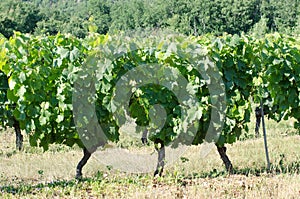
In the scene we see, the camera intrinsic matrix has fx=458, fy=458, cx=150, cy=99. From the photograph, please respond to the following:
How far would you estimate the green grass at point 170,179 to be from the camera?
4801 millimetres

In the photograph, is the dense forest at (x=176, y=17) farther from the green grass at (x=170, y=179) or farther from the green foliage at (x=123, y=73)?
the green foliage at (x=123, y=73)

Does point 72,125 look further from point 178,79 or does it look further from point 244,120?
point 244,120

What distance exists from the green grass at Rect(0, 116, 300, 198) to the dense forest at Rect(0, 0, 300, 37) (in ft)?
135

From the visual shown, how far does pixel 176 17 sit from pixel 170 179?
63.8 meters

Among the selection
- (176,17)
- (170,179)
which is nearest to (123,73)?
(170,179)

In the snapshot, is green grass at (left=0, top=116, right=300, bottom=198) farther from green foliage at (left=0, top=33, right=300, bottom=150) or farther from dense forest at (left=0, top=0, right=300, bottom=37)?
dense forest at (left=0, top=0, right=300, bottom=37)

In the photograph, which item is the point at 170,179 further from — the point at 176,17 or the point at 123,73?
the point at 176,17

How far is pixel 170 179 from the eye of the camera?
5.44 metres

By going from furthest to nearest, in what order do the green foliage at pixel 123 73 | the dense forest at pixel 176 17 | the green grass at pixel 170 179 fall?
1. the dense forest at pixel 176 17
2. the green foliage at pixel 123 73
3. the green grass at pixel 170 179

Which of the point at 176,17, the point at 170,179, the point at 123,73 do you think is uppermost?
the point at 176,17

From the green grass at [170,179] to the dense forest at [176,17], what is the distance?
41.3 metres

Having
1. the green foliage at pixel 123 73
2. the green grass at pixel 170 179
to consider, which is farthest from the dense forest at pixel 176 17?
the green foliage at pixel 123 73

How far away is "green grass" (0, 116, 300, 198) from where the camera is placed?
4.80 meters

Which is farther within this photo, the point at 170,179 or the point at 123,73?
the point at 123,73
